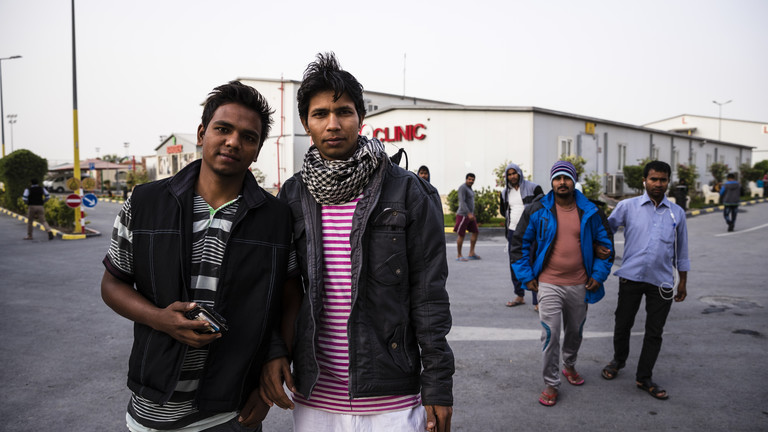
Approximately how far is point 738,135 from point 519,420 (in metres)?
67.3

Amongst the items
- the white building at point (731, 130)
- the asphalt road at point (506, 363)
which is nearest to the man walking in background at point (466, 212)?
the asphalt road at point (506, 363)

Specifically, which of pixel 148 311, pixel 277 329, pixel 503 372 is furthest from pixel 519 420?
pixel 148 311

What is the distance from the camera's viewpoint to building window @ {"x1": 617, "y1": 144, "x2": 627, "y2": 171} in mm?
28672

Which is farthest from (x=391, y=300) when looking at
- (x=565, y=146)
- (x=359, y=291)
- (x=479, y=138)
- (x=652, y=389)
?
(x=565, y=146)

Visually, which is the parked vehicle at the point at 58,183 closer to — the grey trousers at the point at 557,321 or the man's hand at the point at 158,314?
the grey trousers at the point at 557,321

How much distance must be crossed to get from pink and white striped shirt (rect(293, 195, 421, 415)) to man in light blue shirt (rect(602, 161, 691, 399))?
10.6 feet

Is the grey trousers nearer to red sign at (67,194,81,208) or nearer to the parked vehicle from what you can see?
red sign at (67,194,81,208)

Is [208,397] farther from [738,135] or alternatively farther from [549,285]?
[738,135]

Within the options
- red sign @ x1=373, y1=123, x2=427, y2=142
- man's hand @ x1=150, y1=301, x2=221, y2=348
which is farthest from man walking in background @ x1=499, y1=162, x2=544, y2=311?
red sign @ x1=373, y1=123, x2=427, y2=142

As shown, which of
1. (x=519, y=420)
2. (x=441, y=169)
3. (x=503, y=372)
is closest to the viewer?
(x=519, y=420)

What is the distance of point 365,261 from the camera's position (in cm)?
198

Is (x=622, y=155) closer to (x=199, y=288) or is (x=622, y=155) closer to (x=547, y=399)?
(x=547, y=399)

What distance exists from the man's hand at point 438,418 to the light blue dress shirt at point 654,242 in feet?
10.5

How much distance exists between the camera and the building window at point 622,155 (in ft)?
94.1
